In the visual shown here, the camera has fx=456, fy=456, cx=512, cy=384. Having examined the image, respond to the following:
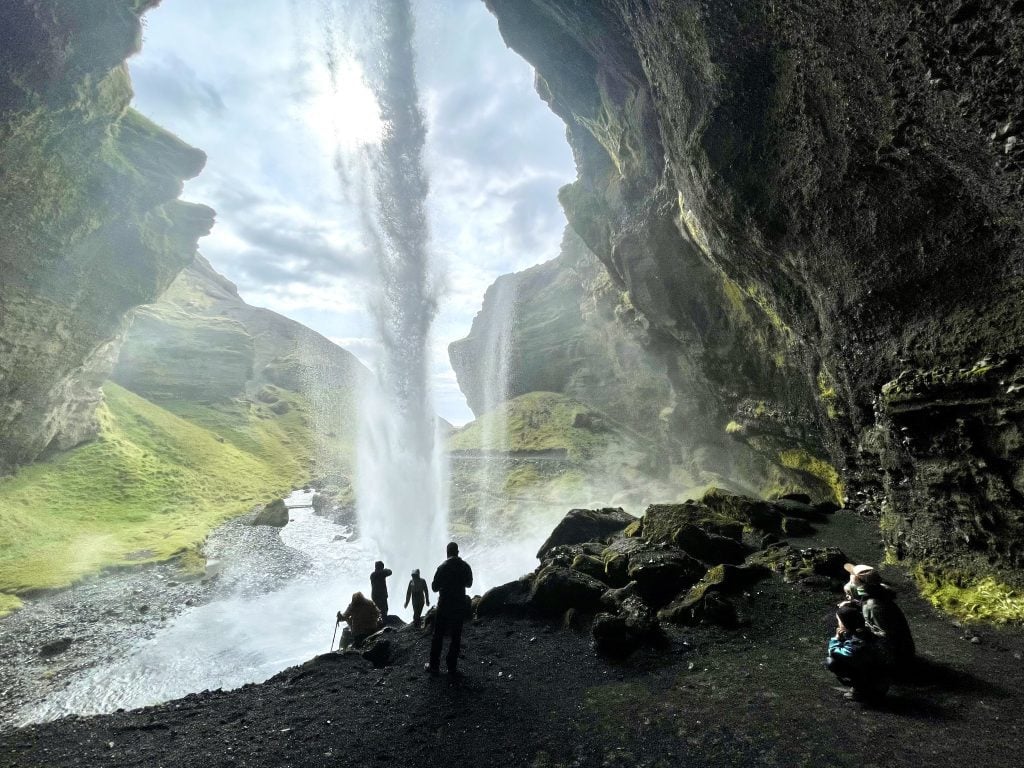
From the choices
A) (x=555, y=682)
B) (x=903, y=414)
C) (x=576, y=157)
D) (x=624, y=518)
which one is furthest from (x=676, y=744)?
(x=576, y=157)

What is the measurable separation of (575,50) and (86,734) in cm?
3125

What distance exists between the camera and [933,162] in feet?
26.7

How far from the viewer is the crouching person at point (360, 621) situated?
1206 cm

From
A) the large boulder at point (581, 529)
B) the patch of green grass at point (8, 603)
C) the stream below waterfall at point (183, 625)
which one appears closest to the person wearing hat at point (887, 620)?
the large boulder at point (581, 529)

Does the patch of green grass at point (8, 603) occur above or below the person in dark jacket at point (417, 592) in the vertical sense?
above

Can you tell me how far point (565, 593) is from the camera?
11.1 meters

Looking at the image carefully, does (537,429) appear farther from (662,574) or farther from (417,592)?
(662,574)

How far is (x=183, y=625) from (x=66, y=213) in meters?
32.7

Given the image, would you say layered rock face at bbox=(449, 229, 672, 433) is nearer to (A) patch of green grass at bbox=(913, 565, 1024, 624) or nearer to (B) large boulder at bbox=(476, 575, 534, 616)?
(B) large boulder at bbox=(476, 575, 534, 616)

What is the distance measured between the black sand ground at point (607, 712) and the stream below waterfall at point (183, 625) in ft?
20.7

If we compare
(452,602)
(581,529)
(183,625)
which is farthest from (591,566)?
(183,625)

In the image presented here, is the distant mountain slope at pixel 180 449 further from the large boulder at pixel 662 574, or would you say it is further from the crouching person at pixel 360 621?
the large boulder at pixel 662 574

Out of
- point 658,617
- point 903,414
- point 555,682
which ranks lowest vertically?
point 555,682

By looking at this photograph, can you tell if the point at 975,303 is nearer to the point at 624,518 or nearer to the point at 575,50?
the point at 624,518
